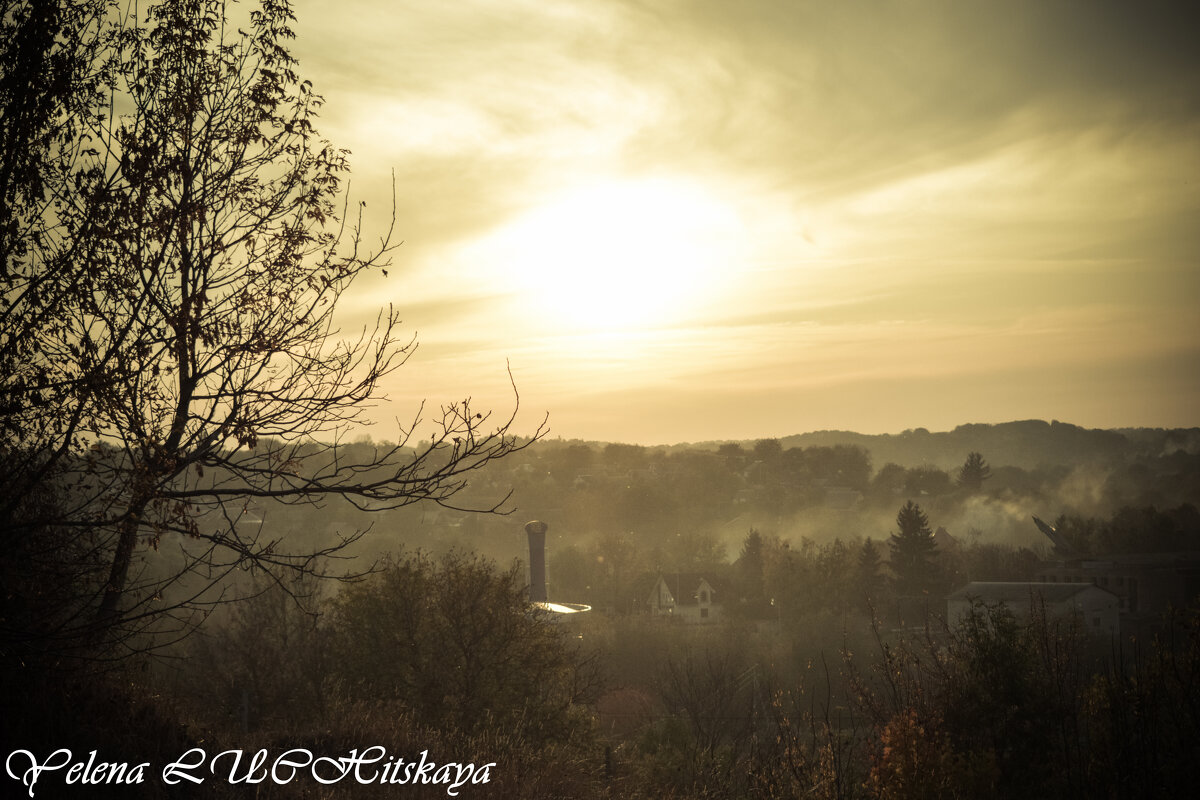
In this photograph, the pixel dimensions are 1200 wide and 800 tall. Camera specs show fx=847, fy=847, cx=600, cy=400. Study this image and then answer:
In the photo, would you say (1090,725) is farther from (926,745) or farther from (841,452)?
(841,452)

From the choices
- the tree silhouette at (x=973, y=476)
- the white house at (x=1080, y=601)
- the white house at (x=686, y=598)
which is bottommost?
the white house at (x=686, y=598)

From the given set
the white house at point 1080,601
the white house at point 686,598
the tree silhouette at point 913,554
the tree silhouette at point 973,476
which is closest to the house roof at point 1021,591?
the white house at point 1080,601

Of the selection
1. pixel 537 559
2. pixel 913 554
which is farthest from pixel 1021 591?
pixel 537 559

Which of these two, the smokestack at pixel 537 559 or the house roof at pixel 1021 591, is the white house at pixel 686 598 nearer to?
the smokestack at pixel 537 559

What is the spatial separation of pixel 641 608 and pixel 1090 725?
200ft

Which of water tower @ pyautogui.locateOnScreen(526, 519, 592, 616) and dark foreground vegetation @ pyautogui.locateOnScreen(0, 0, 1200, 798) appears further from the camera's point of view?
water tower @ pyautogui.locateOnScreen(526, 519, 592, 616)

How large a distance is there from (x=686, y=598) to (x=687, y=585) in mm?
1520

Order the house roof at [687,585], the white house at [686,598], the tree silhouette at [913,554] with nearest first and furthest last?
the tree silhouette at [913,554]
the white house at [686,598]
the house roof at [687,585]

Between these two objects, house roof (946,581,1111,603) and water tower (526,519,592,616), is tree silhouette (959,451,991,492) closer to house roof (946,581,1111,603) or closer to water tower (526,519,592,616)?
house roof (946,581,1111,603)

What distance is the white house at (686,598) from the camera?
71.1m

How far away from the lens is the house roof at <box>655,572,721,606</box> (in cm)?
7231

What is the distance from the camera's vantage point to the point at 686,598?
237 feet

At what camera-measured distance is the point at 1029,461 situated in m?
149

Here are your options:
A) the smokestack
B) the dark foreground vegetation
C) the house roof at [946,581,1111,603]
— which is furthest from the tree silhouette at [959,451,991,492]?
the dark foreground vegetation
